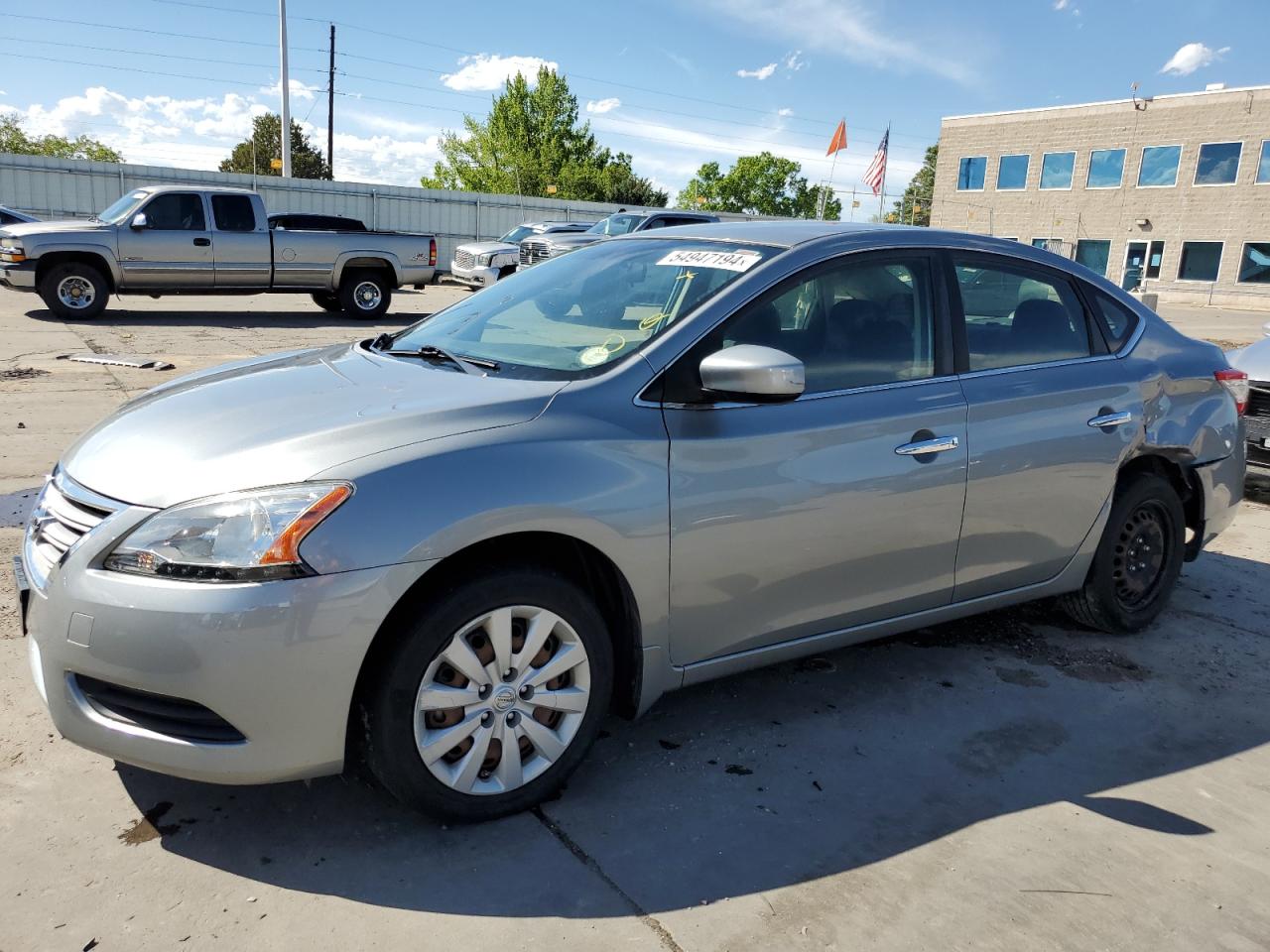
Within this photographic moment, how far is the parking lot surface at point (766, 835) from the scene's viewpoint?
2.46 m

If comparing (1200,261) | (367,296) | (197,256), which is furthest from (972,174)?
(197,256)

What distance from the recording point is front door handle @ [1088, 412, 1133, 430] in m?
3.99

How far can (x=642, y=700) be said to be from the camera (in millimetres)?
3068

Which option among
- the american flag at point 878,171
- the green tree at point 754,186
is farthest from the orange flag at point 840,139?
the green tree at point 754,186

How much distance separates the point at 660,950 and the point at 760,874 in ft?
1.36

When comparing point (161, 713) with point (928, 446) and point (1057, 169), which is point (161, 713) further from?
point (1057, 169)

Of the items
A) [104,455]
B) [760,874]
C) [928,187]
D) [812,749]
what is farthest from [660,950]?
[928,187]

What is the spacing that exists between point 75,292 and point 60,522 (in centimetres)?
1322

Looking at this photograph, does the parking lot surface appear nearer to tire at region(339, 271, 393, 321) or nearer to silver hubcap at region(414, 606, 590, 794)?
silver hubcap at region(414, 606, 590, 794)

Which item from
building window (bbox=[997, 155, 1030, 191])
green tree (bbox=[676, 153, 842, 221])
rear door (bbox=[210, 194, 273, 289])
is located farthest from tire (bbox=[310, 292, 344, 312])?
green tree (bbox=[676, 153, 842, 221])

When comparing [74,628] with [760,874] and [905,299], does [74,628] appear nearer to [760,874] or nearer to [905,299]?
[760,874]

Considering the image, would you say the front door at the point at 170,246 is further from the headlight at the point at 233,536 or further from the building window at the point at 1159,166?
the building window at the point at 1159,166

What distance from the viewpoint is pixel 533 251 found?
18.9 m

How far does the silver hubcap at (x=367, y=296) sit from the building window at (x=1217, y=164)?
3895 cm
